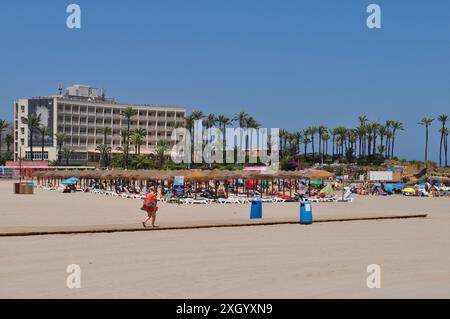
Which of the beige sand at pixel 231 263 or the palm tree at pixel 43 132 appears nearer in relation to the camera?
the beige sand at pixel 231 263

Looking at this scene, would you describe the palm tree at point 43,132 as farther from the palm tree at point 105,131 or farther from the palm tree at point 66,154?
the palm tree at point 105,131

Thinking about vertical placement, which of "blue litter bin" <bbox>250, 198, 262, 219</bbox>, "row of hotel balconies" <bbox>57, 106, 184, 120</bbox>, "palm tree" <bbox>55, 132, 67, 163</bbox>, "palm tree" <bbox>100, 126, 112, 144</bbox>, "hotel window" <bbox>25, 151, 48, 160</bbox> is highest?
"row of hotel balconies" <bbox>57, 106, 184, 120</bbox>

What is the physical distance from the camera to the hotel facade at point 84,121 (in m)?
130

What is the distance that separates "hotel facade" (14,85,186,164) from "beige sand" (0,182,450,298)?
11335 cm

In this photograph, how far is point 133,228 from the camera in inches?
746

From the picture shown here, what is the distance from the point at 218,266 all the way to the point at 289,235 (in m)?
6.47

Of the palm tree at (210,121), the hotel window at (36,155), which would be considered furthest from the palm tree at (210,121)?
the hotel window at (36,155)

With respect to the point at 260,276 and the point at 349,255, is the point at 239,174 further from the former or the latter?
the point at 260,276

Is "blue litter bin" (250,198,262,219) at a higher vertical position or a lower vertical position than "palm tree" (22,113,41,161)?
lower

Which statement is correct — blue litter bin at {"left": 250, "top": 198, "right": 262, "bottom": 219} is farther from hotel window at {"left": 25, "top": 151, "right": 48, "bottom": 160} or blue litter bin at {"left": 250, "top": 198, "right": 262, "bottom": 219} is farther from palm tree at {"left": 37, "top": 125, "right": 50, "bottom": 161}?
hotel window at {"left": 25, "top": 151, "right": 48, "bottom": 160}

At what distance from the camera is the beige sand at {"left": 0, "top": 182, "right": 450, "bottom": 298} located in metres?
9.86

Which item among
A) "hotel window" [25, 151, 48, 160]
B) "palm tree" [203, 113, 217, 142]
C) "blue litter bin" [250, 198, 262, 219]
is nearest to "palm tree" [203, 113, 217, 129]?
"palm tree" [203, 113, 217, 142]

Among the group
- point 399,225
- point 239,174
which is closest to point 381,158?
point 239,174

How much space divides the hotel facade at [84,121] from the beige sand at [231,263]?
113 meters
